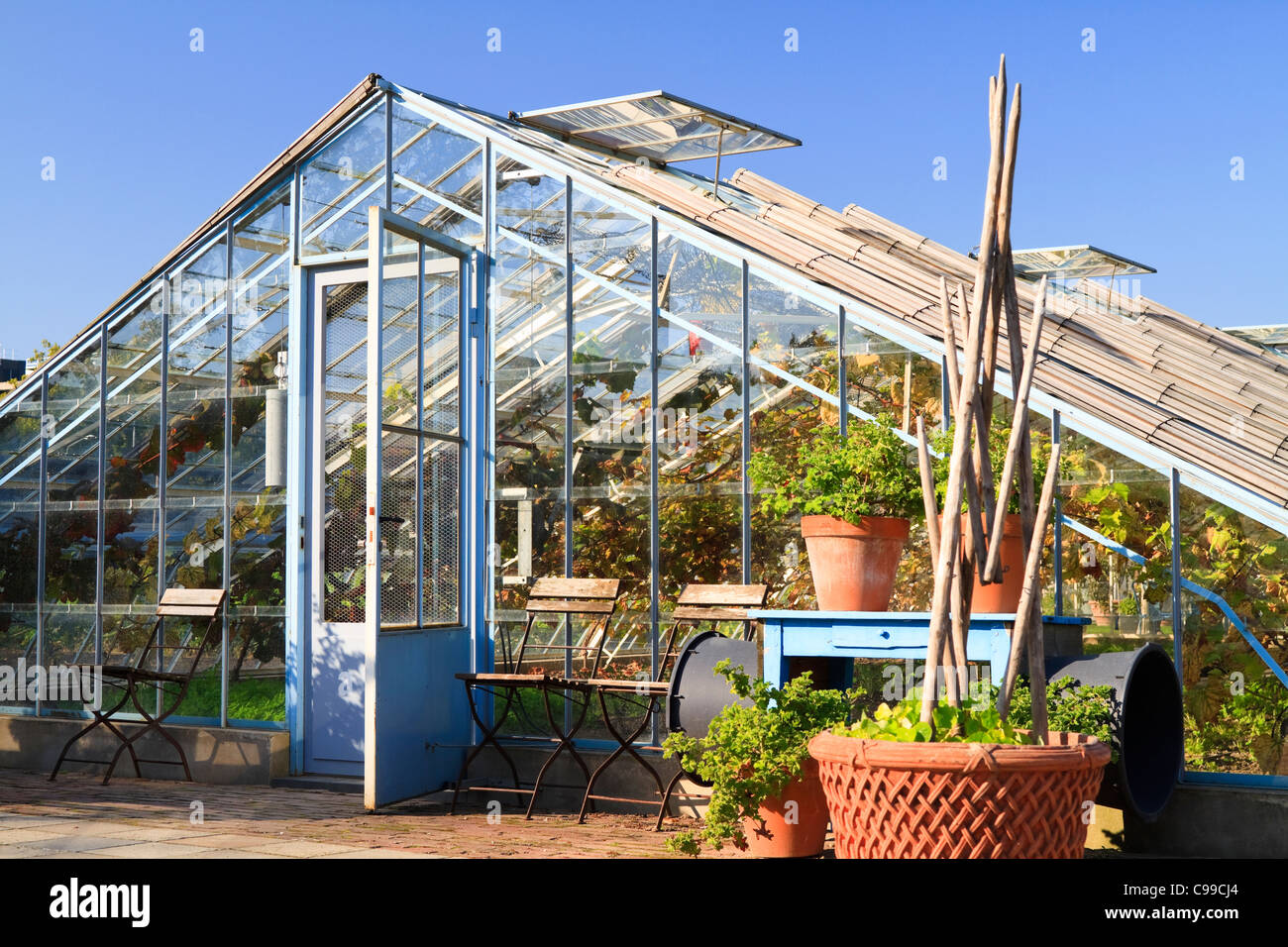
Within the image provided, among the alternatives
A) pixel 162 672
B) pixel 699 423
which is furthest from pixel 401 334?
pixel 162 672

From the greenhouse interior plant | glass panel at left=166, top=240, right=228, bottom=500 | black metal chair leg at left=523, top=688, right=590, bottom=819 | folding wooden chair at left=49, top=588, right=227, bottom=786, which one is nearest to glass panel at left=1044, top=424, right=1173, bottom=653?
the greenhouse interior plant

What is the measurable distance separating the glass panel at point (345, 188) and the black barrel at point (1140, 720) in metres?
4.56

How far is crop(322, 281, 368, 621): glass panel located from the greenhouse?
2 cm

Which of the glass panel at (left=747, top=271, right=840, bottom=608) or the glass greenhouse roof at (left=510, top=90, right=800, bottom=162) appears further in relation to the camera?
the glass greenhouse roof at (left=510, top=90, right=800, bottom=162)

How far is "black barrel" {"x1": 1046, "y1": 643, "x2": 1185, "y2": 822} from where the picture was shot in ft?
15.3

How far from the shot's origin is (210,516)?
7738 millimetres

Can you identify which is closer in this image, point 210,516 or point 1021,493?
point 1021,493

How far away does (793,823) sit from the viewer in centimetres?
484

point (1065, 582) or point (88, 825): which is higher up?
point (1065, 582)

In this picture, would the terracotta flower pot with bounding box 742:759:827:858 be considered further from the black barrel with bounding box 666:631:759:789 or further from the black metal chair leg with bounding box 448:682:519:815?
the black metal chair leg with bounding box 448:682:519:815

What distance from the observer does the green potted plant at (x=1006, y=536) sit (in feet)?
15.2

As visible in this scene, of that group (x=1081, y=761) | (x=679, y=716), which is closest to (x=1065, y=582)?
(x=679, y=716)
